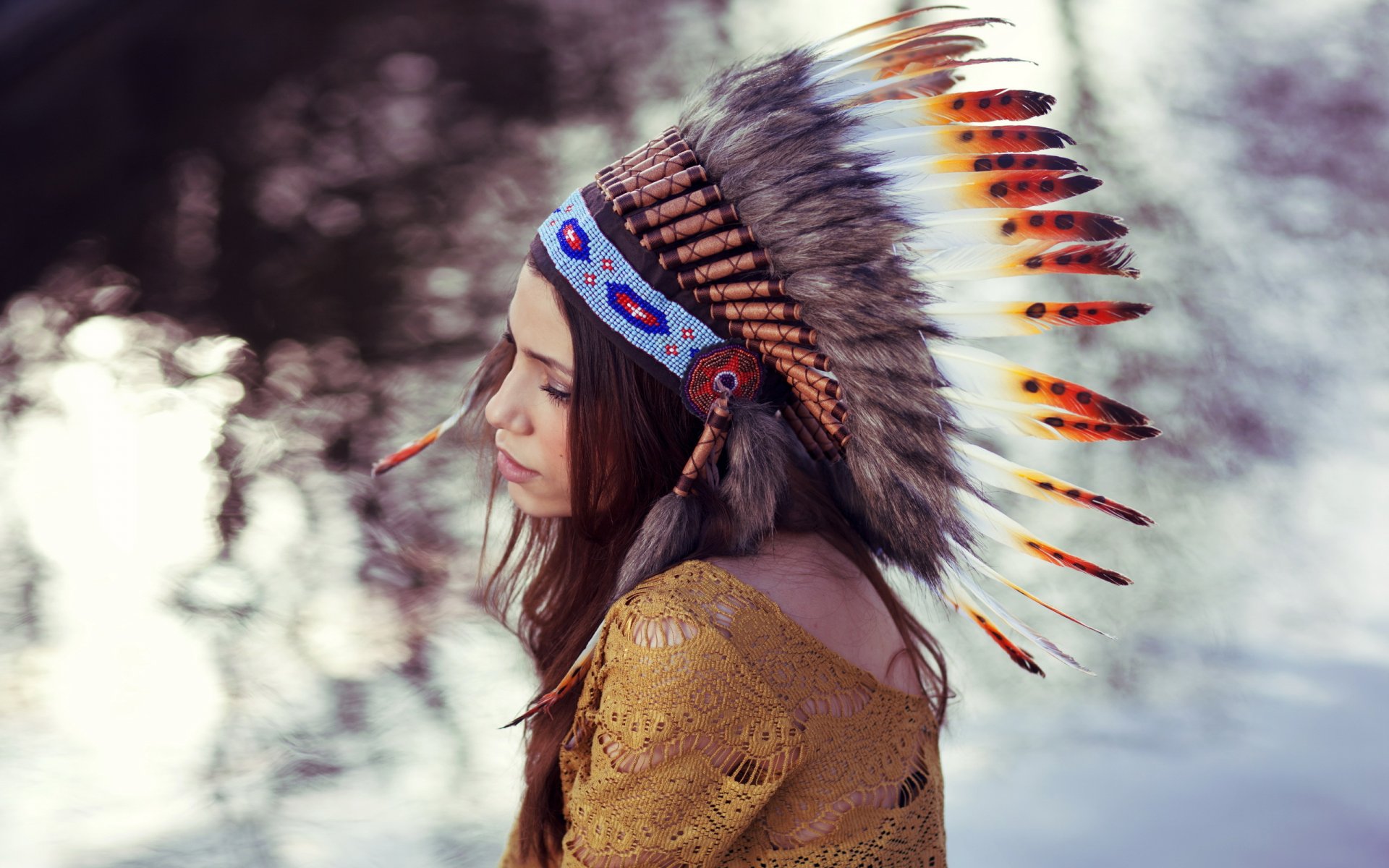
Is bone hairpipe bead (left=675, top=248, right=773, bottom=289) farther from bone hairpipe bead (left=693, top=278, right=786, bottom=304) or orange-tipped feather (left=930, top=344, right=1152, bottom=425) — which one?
orange-tipped feather (left=930, top=344, right=1152, bottom=425)

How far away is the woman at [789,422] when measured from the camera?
1.17m

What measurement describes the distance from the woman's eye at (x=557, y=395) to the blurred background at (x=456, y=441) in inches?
70.0

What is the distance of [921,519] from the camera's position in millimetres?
1368

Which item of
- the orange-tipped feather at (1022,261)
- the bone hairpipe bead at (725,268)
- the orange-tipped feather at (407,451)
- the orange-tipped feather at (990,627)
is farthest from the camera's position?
the orange-tipped feather at (407,451)

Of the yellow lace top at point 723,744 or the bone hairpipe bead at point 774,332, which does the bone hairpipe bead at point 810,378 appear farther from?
the yellow lace top at point 723,744

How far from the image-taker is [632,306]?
4.47 feet

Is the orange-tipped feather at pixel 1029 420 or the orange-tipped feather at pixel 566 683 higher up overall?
the orange-tipped feather at pixel 1029 420

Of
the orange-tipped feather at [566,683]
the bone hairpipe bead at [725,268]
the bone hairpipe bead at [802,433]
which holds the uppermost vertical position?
the bone hairpipe bead at [725,268]

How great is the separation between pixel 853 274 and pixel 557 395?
0.44m

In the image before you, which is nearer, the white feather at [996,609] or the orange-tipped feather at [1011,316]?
the orange-tipped feather at [1011,316]

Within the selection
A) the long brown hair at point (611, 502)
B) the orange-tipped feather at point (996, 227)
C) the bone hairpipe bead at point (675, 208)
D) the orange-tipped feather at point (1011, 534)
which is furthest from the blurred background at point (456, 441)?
the orange-tipped feather at point (996, 227)

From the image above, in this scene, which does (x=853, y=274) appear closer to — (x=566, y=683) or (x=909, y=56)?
(x=909, y=56)

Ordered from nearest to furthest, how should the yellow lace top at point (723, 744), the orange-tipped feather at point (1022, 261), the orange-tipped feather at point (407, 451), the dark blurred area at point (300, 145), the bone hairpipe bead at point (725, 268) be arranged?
the yellow lace top at point (723, 744) → the orange-tipped feather at point (1022, 261) → the bone hairpipe bead at point (725, 268) → the orange-tipped feather at point (407, 451) → the dark blurred area at point (300, 145)

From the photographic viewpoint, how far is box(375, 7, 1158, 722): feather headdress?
50.4 inches
